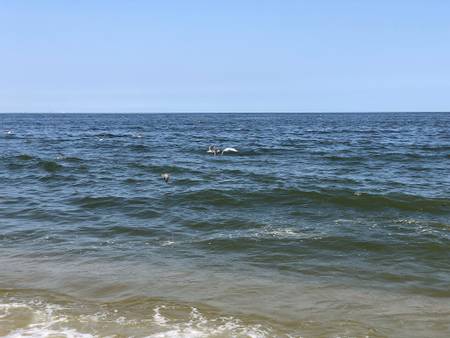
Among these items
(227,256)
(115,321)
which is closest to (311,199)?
(227,256)

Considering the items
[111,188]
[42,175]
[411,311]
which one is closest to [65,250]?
[411,311]

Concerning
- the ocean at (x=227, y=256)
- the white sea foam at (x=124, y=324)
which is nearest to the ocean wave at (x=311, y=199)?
the ocean at (x=227, y=256)

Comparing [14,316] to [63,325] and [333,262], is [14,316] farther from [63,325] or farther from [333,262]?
[333,262]

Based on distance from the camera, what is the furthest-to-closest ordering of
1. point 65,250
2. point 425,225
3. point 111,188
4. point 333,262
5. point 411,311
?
point 111,188
point 425,225
point 65,250
point 333,262
point 411,311

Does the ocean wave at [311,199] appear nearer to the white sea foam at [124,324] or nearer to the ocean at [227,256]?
the ocean at [227,256]

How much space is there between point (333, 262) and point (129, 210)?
7710mm

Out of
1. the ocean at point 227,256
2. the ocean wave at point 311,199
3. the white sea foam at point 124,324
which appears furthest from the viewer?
the ocean wave at point 311,199

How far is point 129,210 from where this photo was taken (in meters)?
15.4

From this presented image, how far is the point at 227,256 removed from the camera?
10.4 metres

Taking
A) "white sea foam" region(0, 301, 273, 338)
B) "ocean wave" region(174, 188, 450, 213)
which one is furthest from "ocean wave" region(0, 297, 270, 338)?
"ocean wave" region(174, 188, 450, 213)

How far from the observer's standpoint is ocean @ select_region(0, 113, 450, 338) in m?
6.99

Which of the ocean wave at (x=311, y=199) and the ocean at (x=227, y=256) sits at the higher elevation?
the ocean wave at (x=311, y=199)

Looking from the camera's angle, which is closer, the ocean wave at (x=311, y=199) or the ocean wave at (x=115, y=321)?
the ocean wave at (x=115, y=321)

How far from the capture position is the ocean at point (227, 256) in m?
6.99
